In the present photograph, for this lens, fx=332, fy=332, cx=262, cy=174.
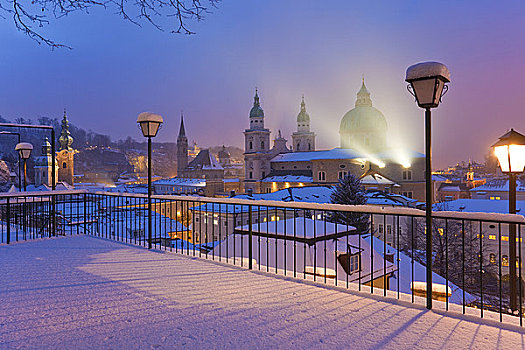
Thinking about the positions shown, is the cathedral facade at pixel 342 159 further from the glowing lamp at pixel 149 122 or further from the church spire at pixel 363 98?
the glowing lamp at pixel 149 122

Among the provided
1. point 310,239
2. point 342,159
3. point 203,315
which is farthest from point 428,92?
point 342,159

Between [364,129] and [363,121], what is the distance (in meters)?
1.62

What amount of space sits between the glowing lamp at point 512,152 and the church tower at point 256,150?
56078mm

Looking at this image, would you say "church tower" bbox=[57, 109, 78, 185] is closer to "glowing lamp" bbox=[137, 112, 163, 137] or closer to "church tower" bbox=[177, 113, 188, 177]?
"church tower" bbox=[177, 113, 188, 177]

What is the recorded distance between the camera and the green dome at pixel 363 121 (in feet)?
199

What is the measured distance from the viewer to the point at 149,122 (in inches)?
245

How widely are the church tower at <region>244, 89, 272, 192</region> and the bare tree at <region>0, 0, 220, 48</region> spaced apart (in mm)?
56480

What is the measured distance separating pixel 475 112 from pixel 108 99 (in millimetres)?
118661

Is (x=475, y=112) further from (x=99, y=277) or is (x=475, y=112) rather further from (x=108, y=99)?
(x=108, y=99)

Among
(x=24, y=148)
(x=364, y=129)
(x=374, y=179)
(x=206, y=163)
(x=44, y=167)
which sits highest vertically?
(x=364, y=129)

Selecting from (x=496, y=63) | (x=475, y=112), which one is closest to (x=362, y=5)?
(x=496, y=63)

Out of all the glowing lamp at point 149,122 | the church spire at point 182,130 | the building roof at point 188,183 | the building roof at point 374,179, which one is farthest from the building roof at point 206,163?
the glowing lamp at point 149,122

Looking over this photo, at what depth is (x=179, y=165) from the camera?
90812 mm

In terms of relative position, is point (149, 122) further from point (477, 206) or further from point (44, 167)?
point (44, 167)
